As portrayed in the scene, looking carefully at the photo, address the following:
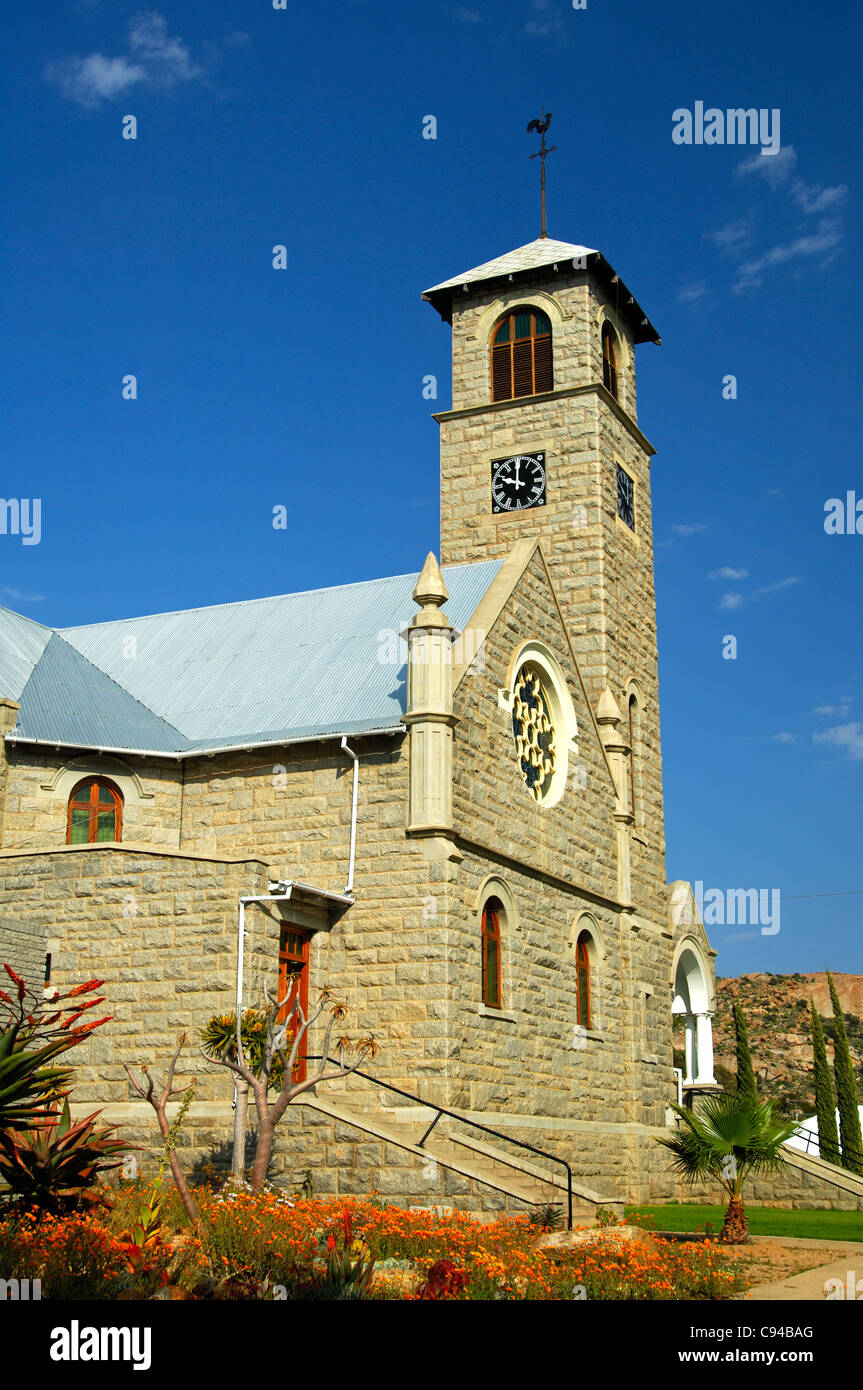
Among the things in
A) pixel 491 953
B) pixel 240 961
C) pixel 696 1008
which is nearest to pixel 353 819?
pixel 491 953

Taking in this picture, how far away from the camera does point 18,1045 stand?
13.1 m

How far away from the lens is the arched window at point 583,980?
2442cm

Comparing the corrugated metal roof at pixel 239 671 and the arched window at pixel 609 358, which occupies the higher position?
the arched window at pixel 609 358

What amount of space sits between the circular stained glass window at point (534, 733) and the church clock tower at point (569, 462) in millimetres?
3315

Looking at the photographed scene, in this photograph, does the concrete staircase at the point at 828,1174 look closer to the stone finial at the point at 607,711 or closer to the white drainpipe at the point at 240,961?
the stone finial at the point at 607,711

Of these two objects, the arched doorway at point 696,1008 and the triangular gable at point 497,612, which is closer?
the triangular gable at point 497,612

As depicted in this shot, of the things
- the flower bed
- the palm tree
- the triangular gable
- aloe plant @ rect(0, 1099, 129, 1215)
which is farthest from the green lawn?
the triangular gable

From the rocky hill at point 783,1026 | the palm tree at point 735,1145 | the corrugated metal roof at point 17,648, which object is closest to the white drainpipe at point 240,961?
the palm tree at point 735,1145

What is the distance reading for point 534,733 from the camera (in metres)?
24.1

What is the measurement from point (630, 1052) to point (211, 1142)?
11.4 metres

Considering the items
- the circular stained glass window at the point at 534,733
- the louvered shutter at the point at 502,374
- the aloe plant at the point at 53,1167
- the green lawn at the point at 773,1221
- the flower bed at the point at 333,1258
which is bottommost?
the green lawn at the point at 773,1221

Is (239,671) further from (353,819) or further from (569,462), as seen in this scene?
(569,462)

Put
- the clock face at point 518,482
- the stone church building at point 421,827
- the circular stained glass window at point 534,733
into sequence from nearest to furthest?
the stone church building at point 421,827 → the circular stained glass window at point 534,733 → the clock face at point 518,482
